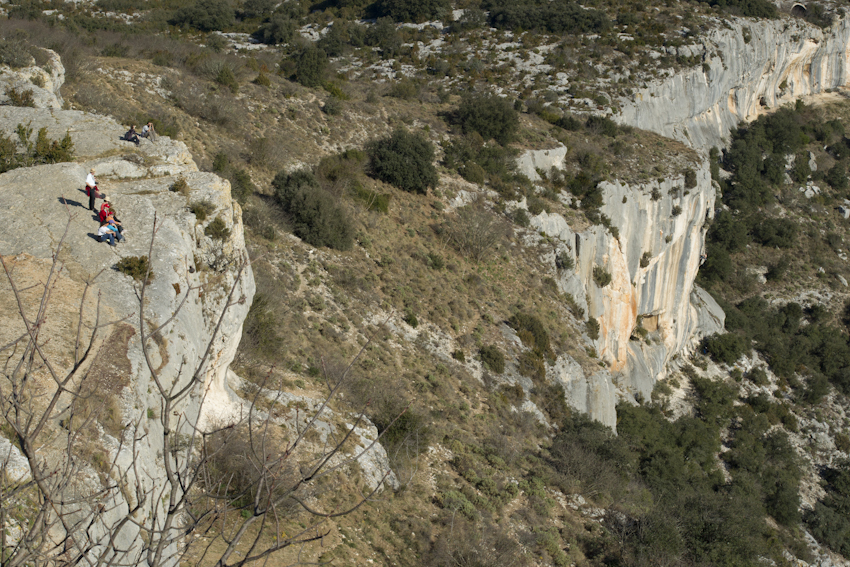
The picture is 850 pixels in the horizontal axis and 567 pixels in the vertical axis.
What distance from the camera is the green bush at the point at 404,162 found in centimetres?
2795

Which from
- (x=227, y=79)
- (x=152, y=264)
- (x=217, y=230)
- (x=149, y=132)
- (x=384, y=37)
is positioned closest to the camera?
(x=152, y=264)

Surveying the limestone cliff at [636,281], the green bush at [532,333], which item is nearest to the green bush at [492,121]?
the limestone cliff at [636,281]

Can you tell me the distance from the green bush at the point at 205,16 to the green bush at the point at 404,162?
27.9 metres

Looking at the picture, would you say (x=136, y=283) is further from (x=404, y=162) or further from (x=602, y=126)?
(x=602, y=126)

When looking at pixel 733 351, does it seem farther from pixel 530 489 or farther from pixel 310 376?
pixel 310 376

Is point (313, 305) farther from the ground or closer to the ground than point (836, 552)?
farther from the ground

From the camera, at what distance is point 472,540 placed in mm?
12406

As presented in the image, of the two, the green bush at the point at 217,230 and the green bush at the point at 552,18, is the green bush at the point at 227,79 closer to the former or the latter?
the green bush at the point at 217,230

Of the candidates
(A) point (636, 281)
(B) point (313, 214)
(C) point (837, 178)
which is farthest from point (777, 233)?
(B) point (313, 214)

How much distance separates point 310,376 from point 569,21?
A: 43.2 m

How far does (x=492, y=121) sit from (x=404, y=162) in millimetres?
8602

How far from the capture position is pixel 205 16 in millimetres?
47719

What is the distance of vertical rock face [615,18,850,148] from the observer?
44.5 meters

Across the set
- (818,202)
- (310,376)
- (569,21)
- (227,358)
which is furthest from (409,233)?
(818,202)
